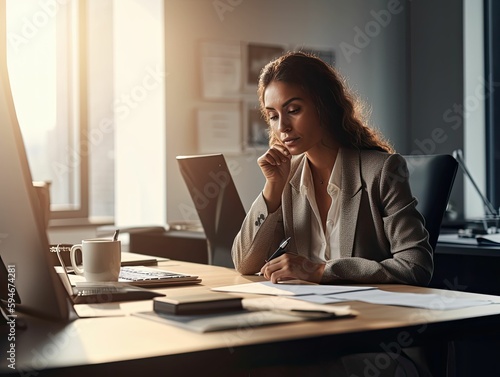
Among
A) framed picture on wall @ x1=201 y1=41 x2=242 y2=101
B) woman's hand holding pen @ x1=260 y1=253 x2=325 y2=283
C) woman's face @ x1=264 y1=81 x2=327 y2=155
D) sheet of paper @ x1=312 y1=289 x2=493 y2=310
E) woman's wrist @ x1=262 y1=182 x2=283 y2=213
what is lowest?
sheet of paper @ x1=312 y1=289 x2=493 y2=310

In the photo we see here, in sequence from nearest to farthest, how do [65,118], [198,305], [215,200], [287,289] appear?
[198,305] → [287,289] → [215,200] → [65,118]

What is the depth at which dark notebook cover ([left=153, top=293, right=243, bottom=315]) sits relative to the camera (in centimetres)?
119

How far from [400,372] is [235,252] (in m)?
0.77

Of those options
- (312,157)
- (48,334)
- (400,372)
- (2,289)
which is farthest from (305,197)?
(48,334)

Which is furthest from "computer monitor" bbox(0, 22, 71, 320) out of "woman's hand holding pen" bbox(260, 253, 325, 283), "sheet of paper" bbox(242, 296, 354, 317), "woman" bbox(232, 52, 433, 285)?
"woman" bbox(232, 52, 433, 285)

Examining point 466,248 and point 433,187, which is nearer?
point 433,187

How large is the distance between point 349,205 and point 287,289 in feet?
1.88

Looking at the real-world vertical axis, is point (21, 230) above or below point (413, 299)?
above

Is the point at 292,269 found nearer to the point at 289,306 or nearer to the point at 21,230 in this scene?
the point at 289,306

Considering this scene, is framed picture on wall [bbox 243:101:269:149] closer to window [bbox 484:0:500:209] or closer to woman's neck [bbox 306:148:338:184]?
window [bbox 484:0:500:209]

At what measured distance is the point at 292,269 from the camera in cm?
170

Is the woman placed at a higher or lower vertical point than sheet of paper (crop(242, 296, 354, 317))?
higher

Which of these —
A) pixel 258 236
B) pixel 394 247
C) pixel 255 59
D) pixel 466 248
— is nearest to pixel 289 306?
pixel 394 247

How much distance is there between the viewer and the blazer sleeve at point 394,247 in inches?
68.2
